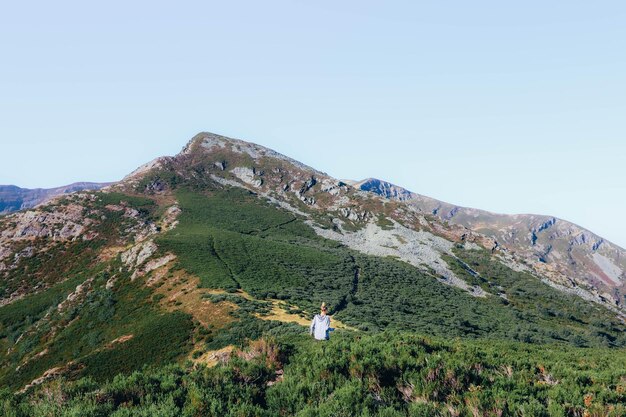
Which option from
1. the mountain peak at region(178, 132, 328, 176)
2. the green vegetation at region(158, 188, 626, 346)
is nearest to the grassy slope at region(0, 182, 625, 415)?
the green vegetation at region(158, 188, 626, 346)

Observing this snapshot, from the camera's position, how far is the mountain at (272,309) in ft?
44.4

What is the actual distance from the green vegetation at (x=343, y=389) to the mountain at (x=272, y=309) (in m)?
0.08

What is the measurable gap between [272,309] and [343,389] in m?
27.3

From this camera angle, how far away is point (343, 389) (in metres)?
12.9

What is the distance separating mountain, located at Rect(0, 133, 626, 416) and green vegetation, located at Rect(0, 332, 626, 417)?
0.08m

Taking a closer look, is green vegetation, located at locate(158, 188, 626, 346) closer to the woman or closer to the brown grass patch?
the brown grass patch

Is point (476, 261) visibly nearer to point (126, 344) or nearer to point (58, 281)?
point (126, 344)

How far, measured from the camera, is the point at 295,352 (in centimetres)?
1861

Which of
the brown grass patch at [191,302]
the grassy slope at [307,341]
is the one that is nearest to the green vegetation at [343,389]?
the grassy slope at [307,341]

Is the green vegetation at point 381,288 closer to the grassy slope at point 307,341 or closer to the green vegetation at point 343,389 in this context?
the grassy slope at point 307,341

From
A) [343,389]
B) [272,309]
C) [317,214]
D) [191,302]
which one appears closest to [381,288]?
[272,309]

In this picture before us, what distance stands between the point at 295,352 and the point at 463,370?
807 cm

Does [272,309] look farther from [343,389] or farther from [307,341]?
[343,389]

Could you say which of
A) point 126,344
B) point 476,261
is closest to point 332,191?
point 476,261
